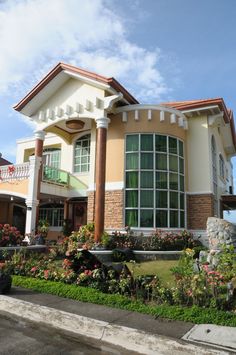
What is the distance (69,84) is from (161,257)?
364 inches

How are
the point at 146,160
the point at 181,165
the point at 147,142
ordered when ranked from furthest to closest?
the point at 181,165 < the point at 147,142 < the point at 146,160

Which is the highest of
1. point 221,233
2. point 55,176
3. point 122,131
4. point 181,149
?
point 122,131

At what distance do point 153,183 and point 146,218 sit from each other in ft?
5.18

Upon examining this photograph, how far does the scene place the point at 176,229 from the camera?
13812mm

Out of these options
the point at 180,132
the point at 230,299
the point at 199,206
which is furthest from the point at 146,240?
the point at 230,299

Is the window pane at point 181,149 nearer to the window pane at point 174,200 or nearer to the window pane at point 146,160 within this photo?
the window pane at point 146,160

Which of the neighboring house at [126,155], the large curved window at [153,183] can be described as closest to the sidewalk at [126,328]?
the neighboring house at [126,155]

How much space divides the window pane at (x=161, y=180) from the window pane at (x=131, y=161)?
1.08 meters

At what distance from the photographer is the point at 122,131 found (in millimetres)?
14578

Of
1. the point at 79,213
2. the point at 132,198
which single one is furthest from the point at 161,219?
the point at 79,213

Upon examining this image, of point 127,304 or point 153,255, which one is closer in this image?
point 127,304

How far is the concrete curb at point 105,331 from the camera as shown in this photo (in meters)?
4.15

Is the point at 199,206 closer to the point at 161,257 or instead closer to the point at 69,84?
the point at 161,257

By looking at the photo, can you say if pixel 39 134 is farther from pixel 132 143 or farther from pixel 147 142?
pixel 147 142
